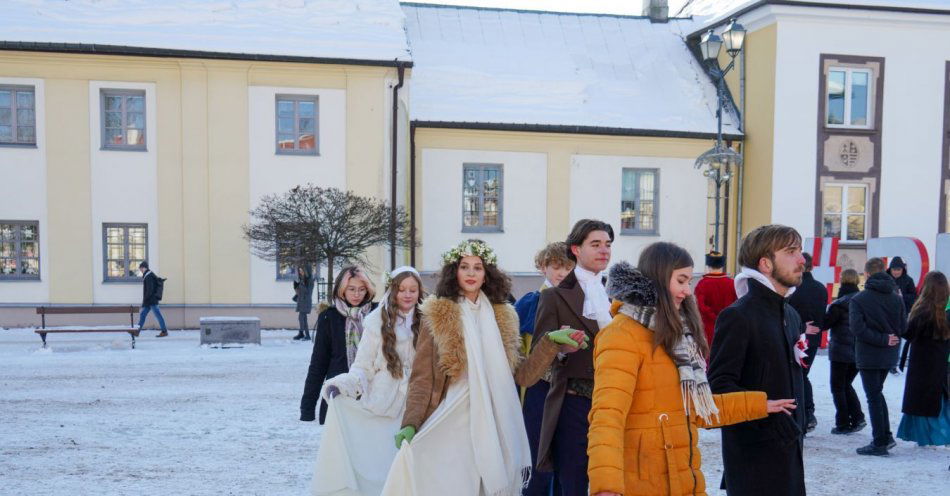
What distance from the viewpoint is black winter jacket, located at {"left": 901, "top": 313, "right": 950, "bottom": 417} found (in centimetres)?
706

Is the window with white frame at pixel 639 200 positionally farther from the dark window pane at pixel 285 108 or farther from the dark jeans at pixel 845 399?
the dark jeans at pixel 845 399

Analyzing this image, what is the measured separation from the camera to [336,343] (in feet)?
19.3

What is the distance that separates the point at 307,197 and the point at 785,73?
13.4 m

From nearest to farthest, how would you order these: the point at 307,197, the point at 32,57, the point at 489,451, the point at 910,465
Result: the point at 489,451 < the point at 910,465 < the point at 307,197 < the point at 32,57

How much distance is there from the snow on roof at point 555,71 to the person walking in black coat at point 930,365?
1503 cm

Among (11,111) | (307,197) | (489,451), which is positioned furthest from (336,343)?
(11,111)

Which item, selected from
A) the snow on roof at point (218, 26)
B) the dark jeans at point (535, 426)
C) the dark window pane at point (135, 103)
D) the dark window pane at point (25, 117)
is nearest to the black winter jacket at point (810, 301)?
the dark jeans at point (535, 426)

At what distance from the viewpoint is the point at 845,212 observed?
71.3ft

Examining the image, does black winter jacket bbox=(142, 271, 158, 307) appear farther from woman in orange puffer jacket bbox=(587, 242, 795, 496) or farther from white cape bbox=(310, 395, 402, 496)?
woman in orange puffer jacket bbox=(587, 242, 795, 496)

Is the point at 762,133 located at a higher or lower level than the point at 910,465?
higher

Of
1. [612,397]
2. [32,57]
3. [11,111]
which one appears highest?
[32,57]

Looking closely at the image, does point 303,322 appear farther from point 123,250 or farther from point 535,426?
point 535,426

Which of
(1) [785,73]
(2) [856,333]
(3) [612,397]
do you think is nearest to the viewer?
(3) [612,397]

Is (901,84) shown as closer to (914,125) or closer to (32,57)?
(914,125)
